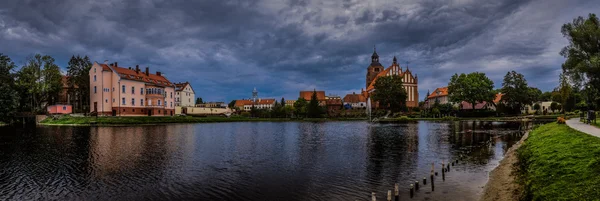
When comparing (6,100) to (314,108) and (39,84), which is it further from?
(314,108)

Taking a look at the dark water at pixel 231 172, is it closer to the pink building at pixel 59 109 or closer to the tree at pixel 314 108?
the pink building at pixel 59 109

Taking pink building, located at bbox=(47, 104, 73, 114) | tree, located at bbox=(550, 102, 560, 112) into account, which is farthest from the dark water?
tree, located at bbox=(550, 102, 560, 112)

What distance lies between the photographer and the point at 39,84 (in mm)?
66625

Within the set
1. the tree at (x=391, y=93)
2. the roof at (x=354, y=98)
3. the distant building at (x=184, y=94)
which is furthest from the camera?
the roof at (x=354, y=98)

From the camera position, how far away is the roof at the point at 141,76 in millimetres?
71713

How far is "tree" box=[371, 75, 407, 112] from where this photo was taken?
98.3 metres

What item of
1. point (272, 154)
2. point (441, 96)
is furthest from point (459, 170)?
point (441, 96)

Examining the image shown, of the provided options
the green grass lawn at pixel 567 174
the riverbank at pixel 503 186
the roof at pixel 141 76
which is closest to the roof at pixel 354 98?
the roof at pixel 141 76

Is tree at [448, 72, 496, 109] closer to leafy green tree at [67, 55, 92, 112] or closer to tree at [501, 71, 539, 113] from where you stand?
tree at [501, 71, 539, 113]

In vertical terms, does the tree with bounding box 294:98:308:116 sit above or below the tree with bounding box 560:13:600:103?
below

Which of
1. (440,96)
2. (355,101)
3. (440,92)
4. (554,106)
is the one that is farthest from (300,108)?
(554,106)

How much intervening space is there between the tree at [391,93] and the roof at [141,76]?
61.3m

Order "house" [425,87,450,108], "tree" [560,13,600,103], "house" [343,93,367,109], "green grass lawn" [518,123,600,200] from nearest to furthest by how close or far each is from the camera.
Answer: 1. "green grass lawn" [518,123,600,200]
2. "tree" [560,13,600,103]
3. "house" [425,87,450,108]
4. "house" [343,93,367,109]

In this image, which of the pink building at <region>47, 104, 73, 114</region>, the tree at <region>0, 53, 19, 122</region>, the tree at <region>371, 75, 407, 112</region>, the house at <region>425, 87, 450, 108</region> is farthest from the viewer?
the house at <region>425, 87, 450, 108</region>
